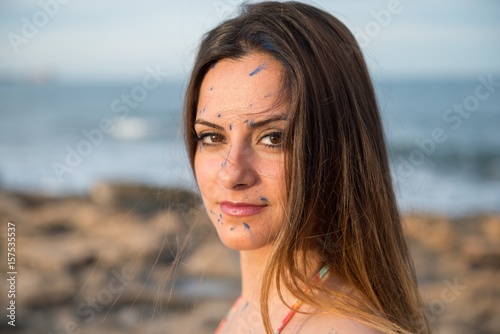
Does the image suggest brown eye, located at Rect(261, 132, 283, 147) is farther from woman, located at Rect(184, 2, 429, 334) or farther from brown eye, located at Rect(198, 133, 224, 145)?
brown eye, located at Rect(198, 133, 224, 145)

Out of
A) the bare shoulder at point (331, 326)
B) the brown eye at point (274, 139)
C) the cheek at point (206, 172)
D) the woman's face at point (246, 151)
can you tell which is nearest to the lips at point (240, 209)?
the woman's face at point (246, 151)

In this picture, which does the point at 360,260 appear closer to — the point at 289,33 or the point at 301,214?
the point at 301,214

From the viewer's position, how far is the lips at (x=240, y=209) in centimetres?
208

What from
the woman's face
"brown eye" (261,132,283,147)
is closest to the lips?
the woman's face

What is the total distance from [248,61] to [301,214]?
1.90 feet

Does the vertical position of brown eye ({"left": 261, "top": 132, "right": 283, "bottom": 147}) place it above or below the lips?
above

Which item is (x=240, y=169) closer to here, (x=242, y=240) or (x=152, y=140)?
(x=242, y=240)

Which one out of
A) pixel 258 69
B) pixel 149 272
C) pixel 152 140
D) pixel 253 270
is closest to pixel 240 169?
pixel 258 69

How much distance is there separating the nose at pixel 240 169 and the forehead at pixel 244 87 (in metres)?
0.14

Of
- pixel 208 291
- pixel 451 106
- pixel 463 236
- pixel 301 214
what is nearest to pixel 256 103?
pixel 301 214

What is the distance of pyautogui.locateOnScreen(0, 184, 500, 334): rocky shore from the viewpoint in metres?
6.06

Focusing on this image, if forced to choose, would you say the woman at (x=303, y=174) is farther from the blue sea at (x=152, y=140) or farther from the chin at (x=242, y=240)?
the blue sea at (x=152, y=140)

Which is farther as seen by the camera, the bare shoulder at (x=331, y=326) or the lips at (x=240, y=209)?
the lips at (x=240, y=209)

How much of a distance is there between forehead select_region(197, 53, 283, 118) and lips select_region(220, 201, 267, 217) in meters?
0.32
